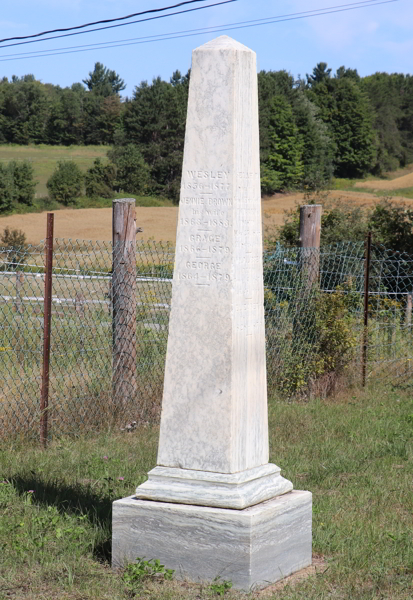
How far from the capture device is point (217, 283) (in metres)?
3.90

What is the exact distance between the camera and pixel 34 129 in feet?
259

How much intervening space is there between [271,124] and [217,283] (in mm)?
68323

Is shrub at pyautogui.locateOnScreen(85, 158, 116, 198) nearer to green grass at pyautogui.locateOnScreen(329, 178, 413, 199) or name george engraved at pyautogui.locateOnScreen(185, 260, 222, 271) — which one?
green grass at pyautogui.locateOnScreen(329, 178, 413, 199)

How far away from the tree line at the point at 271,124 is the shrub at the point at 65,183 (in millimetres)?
3796

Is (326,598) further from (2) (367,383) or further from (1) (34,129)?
(1) (34,129)

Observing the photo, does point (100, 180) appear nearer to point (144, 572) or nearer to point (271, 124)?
point (271, 124)

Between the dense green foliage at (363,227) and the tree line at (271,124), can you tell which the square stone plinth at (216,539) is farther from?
the tree line at (271,124)

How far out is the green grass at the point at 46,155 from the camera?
222 feet

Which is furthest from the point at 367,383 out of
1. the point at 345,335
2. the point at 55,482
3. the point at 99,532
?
the point at 99,532

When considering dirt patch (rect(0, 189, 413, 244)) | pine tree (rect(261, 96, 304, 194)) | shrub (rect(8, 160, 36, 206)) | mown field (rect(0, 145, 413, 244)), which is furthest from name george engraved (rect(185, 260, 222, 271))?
pine tree (rect(261, 96, 304, 194))

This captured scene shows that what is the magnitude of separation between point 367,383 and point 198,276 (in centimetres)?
596

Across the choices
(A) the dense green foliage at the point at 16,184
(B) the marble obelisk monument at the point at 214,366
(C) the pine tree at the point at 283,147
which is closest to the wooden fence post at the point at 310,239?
(B) the marble obelisk monument at the point at 214,366

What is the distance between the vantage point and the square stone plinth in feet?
12.1

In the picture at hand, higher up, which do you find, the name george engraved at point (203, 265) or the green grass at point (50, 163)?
the green grass at point (50, 163)
